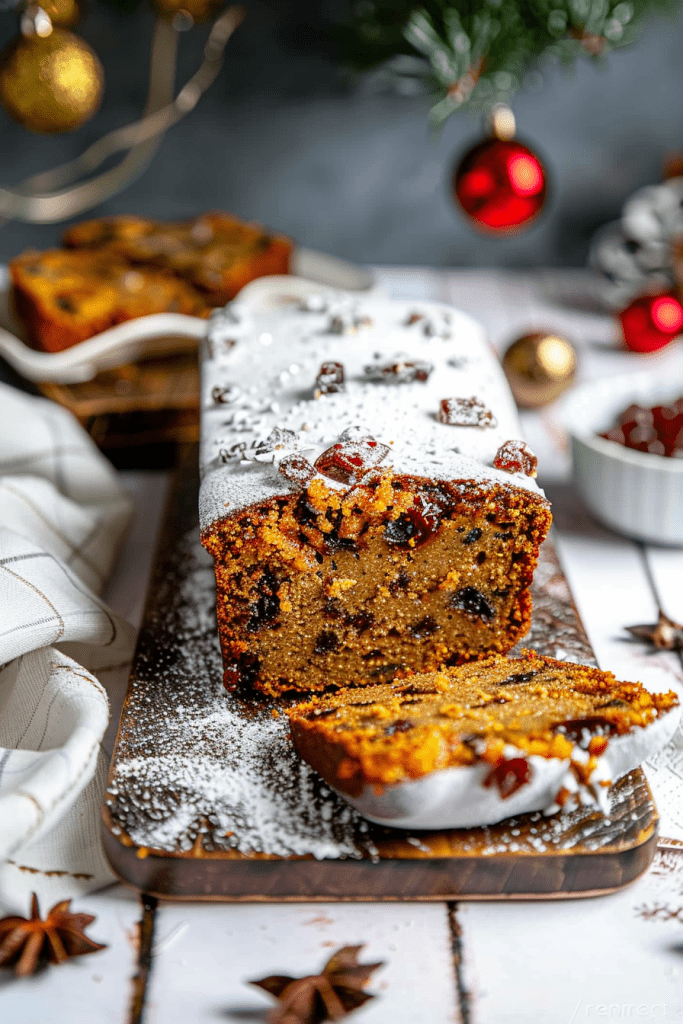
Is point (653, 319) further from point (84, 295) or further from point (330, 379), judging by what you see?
point (84, 295)

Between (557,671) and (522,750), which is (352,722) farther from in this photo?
(557,671)

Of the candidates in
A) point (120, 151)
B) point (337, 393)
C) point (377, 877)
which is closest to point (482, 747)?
point (377, 877)

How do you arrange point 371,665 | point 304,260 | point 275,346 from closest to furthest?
1. point 371,665
2. point 275,346
3. point 304,260

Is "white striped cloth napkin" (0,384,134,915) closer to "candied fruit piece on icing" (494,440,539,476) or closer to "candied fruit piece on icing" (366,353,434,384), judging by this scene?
"candied fruit piece on icing" (366,353,434,384)

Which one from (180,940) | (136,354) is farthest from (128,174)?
(180,940)

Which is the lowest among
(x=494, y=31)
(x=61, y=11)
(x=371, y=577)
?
(x=371, y=577)

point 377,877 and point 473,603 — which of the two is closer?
point 377,877

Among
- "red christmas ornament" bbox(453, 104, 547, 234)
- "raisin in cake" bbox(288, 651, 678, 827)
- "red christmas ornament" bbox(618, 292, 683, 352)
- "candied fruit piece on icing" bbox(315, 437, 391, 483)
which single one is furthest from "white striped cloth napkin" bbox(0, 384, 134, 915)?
"red christmas ornament" bbox(618, 292, 683, 352)
